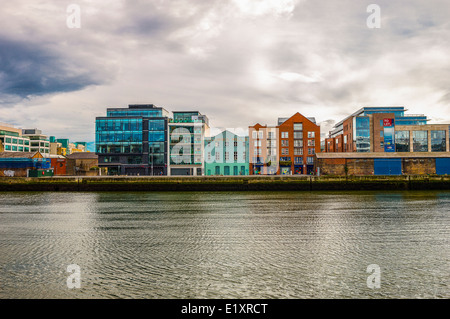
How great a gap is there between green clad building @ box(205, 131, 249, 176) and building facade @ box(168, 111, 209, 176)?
7.91 ft

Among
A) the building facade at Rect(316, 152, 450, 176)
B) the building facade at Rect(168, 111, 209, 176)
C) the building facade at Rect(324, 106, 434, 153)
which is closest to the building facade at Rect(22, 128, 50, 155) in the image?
the building facade at Rect(168, 111, 209, 176)

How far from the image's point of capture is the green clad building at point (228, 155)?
82500 mm

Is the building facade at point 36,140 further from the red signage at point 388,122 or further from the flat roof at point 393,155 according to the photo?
the red signage at point 388,122

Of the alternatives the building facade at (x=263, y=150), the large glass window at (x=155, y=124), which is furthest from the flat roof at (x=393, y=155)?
the large glass window at (x=155, y=124)

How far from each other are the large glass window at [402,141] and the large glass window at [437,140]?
6.68m

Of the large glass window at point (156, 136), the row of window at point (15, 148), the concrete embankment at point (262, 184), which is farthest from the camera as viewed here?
the row of window at point (15, 148)

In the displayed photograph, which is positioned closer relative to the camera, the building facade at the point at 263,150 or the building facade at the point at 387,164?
the building facade at the point at 387,164

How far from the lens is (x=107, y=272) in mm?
12672

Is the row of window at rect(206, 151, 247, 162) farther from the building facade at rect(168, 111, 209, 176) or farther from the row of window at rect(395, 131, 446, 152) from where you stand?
the row of window at rect(395, 131, 446, 152)

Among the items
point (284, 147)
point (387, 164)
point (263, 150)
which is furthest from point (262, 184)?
point (284, 147)

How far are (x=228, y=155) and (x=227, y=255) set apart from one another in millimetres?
68816
